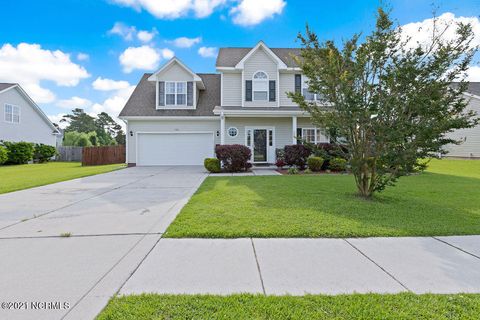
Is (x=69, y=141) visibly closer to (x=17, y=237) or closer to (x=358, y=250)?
(x=17, y=237)

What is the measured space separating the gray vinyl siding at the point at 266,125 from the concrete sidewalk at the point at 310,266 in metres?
12.7

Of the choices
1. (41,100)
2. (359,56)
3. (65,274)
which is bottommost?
(65,274)

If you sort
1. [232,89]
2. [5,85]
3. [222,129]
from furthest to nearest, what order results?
1. [5,85]
2. [232,89]
3. [222,129]

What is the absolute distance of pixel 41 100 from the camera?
2606cm

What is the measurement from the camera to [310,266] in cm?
283

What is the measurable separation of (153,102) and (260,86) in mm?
7471

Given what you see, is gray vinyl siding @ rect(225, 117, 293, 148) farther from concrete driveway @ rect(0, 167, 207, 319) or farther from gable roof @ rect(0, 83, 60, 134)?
gable roof @ rect(0, 83, 60, 134)

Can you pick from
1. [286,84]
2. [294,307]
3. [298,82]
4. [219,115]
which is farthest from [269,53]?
[294,307]

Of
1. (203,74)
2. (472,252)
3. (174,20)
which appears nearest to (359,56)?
(472,252)

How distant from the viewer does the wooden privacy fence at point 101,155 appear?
62.0 feet

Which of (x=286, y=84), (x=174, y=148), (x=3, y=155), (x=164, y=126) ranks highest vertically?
(x=286, y=84)

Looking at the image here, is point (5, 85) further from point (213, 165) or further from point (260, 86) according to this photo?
point (260, 86)

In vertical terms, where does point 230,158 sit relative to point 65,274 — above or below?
above

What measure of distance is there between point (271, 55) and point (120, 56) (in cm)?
1071
